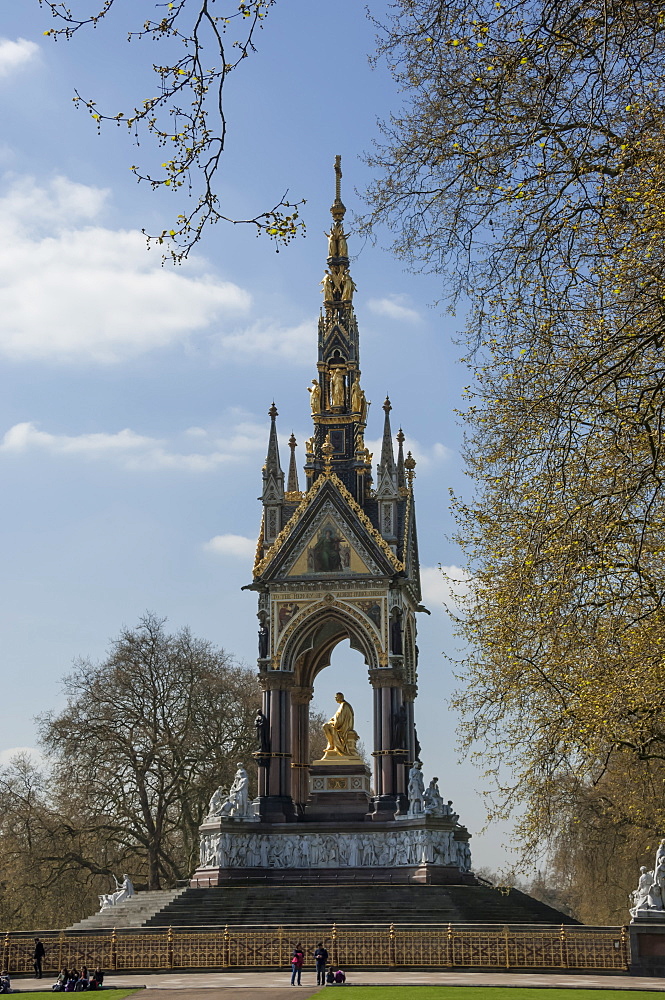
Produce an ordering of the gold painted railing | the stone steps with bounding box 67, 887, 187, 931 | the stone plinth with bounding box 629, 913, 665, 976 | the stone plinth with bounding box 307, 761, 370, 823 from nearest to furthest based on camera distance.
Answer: the stone plinth with bounding box 629, 913, 665, 976
the gold painted railing
the stone steps with bounding box 67, 887, 187, 931
the stone plinth with bounding box 307, 761, 370, 823

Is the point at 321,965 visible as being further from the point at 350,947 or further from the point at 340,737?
the point at 340,737

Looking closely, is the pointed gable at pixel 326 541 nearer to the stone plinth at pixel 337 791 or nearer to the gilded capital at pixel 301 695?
the gilded capital at pixel 301 695

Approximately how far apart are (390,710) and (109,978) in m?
12.5

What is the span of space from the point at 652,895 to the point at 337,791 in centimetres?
1261

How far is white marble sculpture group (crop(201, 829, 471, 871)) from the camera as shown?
3369 cm

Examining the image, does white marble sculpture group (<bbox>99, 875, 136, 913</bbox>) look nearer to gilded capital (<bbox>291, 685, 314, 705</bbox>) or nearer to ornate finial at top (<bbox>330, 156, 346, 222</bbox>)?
gilded capital (<bbox>291, 685, 314, 705</bbox>)

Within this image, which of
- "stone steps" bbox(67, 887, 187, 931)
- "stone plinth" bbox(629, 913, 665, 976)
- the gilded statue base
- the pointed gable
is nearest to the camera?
"stone plinth" bbox(629, 913, 665, 976)

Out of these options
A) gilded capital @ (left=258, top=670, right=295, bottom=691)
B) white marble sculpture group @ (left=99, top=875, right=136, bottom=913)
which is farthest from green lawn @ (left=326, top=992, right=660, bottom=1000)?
gilded capital @ (left=258, top=670, right=295, bottom=691)

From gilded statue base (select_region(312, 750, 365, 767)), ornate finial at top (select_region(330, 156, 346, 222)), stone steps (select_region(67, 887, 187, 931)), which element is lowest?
stone steps (select_region(67, 887, 187, 931))

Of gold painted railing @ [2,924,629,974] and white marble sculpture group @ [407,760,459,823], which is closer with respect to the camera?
gold painted railing @ [2,924,629,974]

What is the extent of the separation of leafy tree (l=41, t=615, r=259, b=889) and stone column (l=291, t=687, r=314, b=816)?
24.0 ft

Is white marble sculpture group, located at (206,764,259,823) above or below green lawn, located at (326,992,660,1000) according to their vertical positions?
above

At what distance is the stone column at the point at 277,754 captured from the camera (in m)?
35.8

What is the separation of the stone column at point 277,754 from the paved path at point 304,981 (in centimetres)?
945
